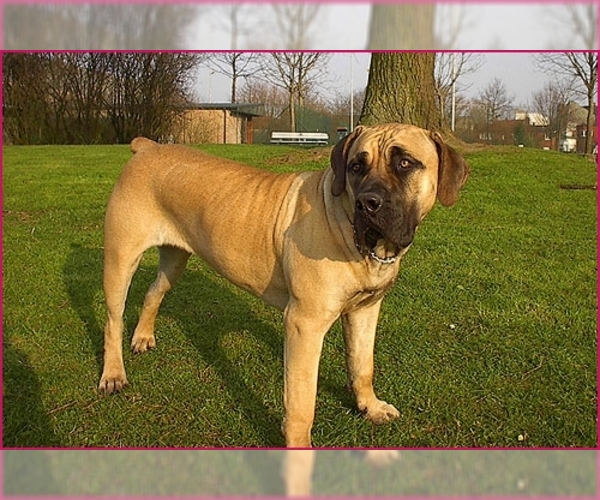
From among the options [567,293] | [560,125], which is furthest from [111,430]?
[560,125]

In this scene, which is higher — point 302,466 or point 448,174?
point 448,174

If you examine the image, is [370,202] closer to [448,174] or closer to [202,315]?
[448,174]

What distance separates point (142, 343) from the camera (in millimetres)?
4641

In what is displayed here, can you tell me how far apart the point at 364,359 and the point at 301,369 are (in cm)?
67

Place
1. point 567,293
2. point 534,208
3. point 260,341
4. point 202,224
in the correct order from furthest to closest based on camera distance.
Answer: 1. point 534,208
2. point 567,293
3. point 260,341
4. point 202,224

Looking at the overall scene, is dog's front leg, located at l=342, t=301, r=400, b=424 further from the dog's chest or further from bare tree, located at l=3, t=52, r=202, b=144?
bare tree, located at l=3, t=52, r=202, b=144

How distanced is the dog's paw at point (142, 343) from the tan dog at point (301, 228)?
19.1 inches

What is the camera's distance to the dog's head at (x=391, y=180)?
2645mm

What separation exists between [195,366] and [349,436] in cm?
139

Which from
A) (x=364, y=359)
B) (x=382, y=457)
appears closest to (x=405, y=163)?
(x=364, y=359)

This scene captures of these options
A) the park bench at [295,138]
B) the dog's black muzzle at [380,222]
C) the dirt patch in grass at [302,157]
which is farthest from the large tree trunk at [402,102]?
the dog's black muzzle at [380,222]

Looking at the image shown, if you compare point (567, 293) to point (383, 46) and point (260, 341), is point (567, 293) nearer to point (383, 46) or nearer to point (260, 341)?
point (260, 341)

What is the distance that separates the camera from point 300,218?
3.18 metres

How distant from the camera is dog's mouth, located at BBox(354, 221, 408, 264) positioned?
2713mm
